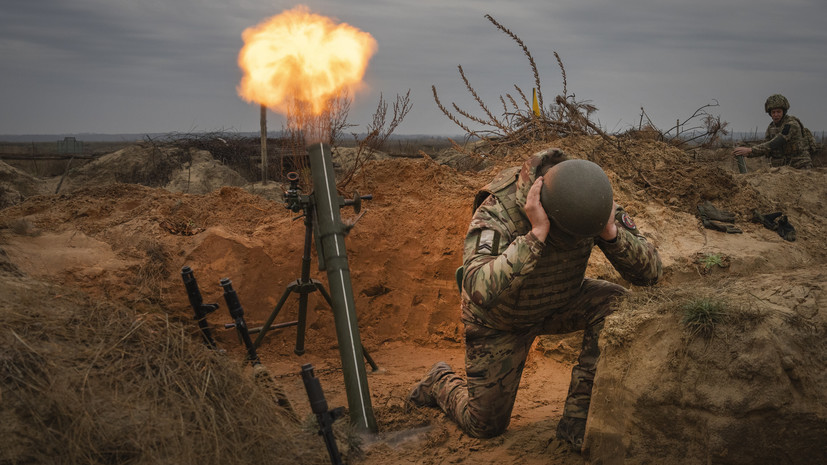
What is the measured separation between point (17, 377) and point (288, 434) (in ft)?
3.72

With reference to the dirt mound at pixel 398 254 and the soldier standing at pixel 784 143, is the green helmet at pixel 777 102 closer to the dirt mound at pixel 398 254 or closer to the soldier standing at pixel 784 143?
the soldier standing at pixel 784 143

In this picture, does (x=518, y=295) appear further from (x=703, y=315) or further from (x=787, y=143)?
(x=787, y=143)

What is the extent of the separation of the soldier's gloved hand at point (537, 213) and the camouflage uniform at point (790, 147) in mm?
8290

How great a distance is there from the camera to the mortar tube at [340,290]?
4191 millimetres

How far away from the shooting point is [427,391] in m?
4.90

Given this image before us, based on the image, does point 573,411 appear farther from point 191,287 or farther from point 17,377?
point 17,377

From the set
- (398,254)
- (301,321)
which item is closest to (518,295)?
(301,321)

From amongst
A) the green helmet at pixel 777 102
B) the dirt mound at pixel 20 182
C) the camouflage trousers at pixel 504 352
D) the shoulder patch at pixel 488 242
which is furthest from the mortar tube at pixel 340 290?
the dirt mound at pixel 20 182

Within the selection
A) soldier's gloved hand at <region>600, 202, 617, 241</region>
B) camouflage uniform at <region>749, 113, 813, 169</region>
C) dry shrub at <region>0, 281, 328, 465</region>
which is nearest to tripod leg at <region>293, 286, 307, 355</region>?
dry shrub at <region>0, 281, 328, 465</region>

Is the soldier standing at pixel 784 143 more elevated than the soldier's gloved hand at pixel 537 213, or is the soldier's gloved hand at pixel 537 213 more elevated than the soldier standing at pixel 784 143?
the soldier standing at pixel 784 143

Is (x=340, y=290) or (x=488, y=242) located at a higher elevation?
(x=488, y=242)

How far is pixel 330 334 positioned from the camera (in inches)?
264

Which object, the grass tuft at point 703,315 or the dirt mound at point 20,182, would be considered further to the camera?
the dirt mound at point 20,182

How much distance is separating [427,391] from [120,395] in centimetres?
270
